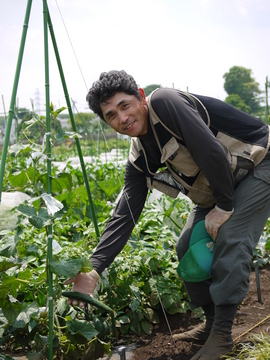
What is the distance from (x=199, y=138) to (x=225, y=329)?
91 cm

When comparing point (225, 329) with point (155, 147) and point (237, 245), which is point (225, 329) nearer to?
point (237, 245)

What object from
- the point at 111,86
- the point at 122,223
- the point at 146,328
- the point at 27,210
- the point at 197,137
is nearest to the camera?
the point at 27,210

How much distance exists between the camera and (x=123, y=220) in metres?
2.48

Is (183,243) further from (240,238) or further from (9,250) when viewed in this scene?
(9,250)

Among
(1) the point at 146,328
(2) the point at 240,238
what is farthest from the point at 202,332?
(2) the point at 240,238

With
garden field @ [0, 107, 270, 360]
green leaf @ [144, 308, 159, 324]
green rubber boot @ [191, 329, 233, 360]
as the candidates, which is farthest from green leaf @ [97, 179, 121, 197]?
green rubber boot @ [191, 329, 233, 360]

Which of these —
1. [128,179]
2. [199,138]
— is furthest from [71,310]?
[199,138]

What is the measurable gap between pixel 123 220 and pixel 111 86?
735mm

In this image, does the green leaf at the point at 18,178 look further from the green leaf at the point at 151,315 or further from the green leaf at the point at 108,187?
the green leaf at the point at 108,187

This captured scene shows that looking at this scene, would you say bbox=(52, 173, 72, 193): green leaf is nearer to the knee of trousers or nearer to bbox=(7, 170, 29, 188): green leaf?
bbox=(7, 170, 29, 188): green leaf

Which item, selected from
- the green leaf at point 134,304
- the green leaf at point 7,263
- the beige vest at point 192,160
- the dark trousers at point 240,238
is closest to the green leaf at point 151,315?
the green leaf at point 134,304

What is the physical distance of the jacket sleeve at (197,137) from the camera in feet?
6.56

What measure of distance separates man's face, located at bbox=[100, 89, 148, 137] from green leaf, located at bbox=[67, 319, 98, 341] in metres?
0.91

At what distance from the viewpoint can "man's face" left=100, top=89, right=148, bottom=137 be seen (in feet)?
7.08
